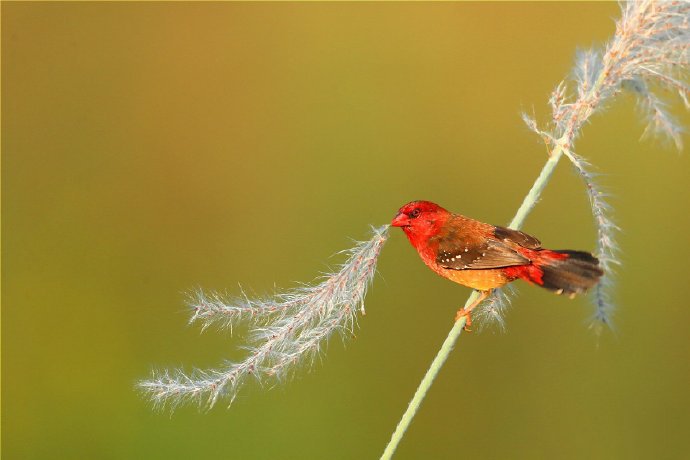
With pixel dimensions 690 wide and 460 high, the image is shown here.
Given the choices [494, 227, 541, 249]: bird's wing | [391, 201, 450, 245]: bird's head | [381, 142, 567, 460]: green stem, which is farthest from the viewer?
[391, 201, 450, 245]: bird's head

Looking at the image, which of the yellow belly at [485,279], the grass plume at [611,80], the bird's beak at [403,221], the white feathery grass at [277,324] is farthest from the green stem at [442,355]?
the bird's beak at [403,221]

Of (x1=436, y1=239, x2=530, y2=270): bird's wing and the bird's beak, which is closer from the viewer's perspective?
(x1=436, y1=239, x2=530, y2=270): bird's wing

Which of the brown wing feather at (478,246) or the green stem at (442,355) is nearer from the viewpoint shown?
the green stem at (442,355)

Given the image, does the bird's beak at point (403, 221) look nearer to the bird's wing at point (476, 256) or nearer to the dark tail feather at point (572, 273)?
the bird's wing at point (476, 256)

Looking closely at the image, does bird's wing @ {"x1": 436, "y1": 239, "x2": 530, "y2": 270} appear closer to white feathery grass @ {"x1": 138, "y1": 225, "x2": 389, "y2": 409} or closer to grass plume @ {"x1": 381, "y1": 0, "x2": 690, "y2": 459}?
grass plume @ {"x1": 381, "y1": 0, "x2": 690, "y2": 459}

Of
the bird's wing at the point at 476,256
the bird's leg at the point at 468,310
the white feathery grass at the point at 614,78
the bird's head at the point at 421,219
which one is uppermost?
the white feathery grass at the point at 614,78

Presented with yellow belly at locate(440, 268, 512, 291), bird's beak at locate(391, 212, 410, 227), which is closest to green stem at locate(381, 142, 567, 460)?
yellow belly at locate(440, 268, 512, 291)

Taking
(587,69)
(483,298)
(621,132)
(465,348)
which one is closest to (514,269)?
(483,298)

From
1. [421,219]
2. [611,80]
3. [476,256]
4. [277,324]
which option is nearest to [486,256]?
[476,256]

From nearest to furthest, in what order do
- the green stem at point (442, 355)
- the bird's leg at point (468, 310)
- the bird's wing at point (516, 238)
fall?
1. the green stem at point (442, 355)
2. the bird's leg at point (468, 310)
3. the bird's wing at point (516, 238)
